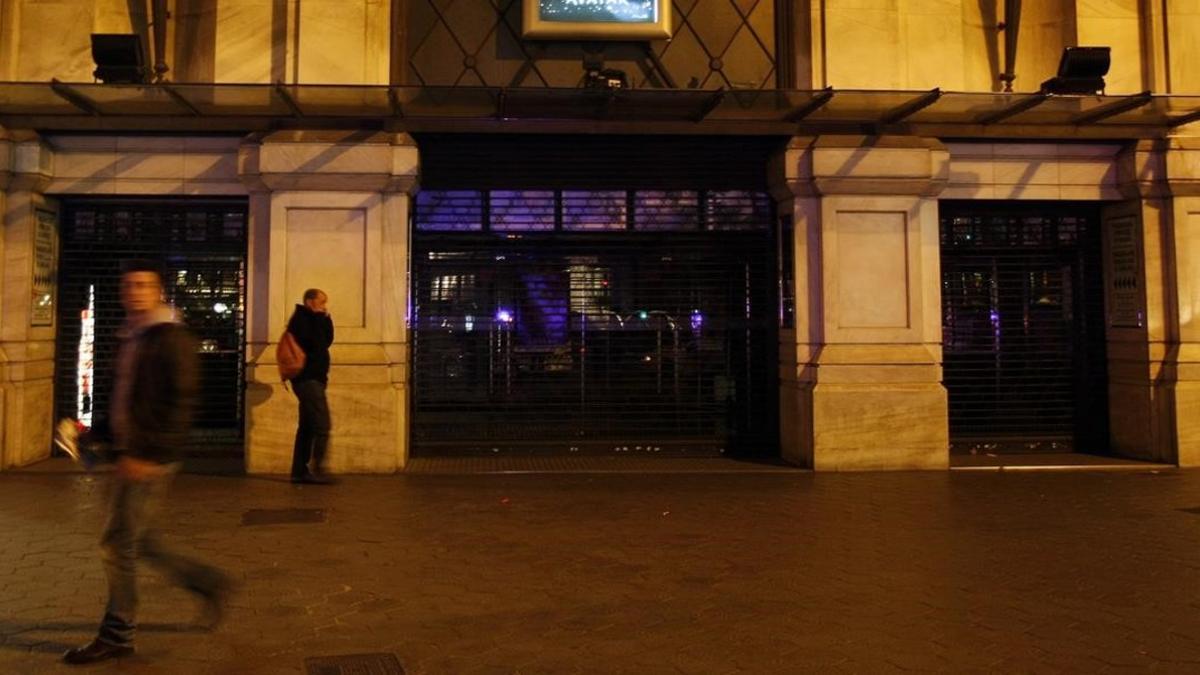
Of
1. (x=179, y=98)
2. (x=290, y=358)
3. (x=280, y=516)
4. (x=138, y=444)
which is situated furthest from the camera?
(x=179, y=98)

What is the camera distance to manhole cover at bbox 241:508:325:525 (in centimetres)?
732

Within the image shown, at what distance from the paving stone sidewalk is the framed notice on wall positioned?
17.4 ft

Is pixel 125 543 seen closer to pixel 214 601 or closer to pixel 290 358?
pixel 214 601

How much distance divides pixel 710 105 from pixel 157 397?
671 centimetres

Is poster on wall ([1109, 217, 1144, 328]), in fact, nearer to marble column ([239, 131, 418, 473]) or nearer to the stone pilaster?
the stone pilaster

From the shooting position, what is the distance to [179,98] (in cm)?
902

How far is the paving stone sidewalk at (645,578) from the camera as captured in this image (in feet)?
14.6

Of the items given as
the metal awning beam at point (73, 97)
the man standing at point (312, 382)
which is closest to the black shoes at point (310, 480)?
the man standing at point (312, 382)

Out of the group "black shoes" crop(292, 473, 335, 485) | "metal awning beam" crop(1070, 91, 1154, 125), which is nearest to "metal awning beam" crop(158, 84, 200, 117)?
"black shoes" crop(292, 473, 335, 485)

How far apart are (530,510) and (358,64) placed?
5.42 m

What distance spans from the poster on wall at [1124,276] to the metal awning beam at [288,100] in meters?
9.77

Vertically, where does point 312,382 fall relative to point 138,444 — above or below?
above

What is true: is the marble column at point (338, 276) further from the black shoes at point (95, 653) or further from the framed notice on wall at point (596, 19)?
the black shoes at point (95, 653)

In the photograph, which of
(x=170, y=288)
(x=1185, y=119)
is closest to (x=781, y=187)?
(x=1185, y=119)
